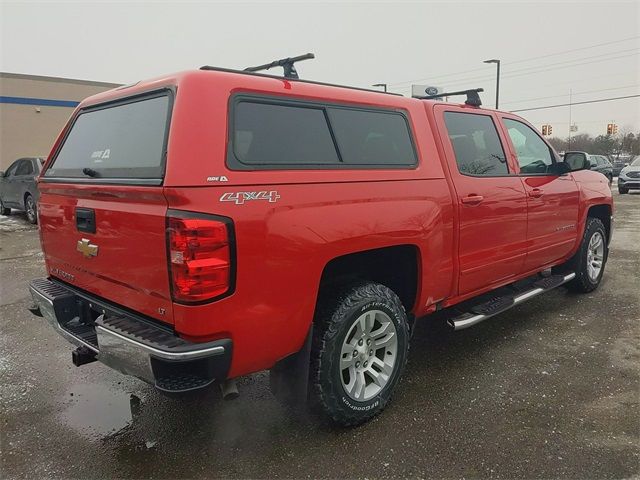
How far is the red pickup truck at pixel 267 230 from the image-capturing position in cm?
231

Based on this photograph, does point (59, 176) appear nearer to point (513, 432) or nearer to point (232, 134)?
point (232, 134)

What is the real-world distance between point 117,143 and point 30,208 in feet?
35.8

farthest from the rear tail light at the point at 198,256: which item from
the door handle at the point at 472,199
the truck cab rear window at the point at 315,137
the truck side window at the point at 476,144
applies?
the truck side window at the point at 476,144

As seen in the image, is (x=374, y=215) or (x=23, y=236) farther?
(x=23, y=236)

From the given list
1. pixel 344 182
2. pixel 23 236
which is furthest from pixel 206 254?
pixel 23 236

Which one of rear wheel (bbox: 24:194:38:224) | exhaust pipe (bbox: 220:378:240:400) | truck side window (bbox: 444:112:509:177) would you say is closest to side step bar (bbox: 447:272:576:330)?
truck side window (bbox: 444:112:509:177)

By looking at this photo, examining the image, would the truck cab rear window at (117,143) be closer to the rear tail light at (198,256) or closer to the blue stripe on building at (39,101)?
the rear tail light at (198,256)

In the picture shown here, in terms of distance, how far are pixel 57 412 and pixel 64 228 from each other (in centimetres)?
122

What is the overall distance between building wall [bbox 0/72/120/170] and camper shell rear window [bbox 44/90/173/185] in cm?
2487

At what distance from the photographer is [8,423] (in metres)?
3.09

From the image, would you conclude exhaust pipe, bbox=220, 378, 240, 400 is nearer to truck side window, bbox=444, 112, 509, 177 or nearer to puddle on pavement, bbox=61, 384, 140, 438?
Result: puddle on pavement, bbox=61, 384, 140, 438

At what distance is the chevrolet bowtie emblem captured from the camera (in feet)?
9.14

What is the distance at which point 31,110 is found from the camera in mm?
25625

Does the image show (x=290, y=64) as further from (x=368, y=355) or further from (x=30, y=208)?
(x=30, y=208)
